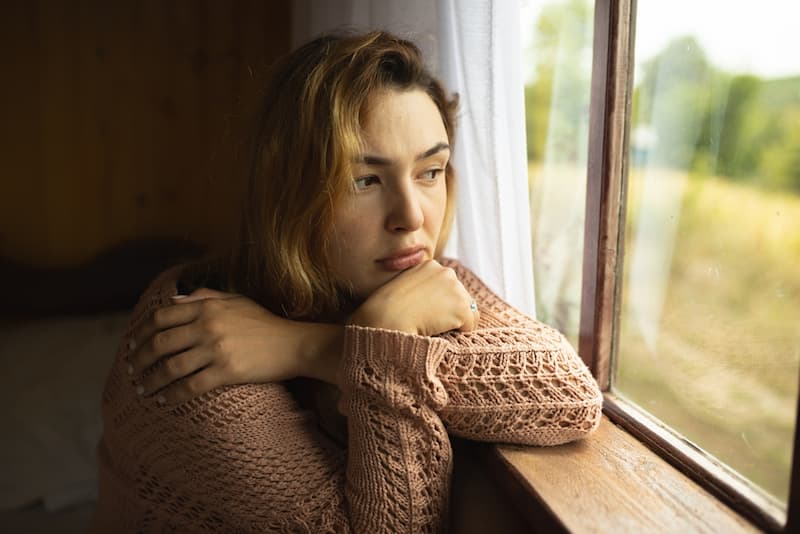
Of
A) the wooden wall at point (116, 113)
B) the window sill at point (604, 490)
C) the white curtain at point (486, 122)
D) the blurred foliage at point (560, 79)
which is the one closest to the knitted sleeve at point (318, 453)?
the window sill at point (604, 490)

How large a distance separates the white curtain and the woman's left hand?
0.39 m

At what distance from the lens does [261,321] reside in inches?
33.8

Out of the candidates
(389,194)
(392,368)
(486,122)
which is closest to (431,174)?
(389,194)

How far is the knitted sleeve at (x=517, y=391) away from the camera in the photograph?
0.75m

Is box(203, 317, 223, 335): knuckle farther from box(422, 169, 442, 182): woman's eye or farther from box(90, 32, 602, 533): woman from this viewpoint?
box(422, 169, 442, 182): woman's eye

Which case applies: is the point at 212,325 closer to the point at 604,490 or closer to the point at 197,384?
the point at 197,384

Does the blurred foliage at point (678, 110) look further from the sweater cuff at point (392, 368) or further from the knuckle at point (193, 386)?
the knuckle at point (193, 386)

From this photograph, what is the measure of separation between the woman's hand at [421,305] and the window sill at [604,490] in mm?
176

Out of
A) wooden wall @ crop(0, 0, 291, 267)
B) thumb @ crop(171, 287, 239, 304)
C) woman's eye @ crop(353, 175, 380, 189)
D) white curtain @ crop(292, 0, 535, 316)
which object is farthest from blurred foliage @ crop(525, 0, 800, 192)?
wooden wall @ crop(0, 0, 291, 267)

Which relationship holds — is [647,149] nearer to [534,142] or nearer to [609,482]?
[534,142]

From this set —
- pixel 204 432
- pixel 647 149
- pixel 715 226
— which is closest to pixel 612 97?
pixel 647 149

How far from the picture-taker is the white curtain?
97 cm

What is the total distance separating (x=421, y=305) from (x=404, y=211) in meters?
0.13

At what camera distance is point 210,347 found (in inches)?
32.0
